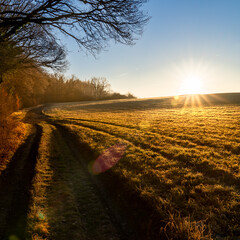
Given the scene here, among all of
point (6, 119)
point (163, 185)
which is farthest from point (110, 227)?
point (6, 119)

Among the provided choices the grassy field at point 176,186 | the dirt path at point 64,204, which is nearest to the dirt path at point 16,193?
the dirt path at point 64,204

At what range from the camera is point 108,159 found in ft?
25.0

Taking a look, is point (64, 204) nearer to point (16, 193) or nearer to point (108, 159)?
point (16, 193)

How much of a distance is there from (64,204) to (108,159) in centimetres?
321

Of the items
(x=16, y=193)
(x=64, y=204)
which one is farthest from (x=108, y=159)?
(x=16, y=193)

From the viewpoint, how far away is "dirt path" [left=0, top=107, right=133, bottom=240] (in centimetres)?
367

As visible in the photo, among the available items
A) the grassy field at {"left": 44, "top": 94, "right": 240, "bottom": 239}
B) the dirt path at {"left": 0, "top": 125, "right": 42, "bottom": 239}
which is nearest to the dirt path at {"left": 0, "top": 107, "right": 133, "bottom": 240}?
the dirt path at {"left": 0, "top": 125, "right": 42, "bottom": 239}

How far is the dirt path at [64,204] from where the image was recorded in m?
3.67

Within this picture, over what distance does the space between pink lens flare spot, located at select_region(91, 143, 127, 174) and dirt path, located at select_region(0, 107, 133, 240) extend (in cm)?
49

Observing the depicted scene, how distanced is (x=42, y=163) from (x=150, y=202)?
18.1 feet

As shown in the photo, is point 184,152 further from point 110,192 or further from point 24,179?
point 24,179

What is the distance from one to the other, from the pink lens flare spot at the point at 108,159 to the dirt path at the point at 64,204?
0.49 meters

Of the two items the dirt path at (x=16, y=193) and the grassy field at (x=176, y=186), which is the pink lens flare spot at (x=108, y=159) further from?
the dirt path at (x=16, y=193)

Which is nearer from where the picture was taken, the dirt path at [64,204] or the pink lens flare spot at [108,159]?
the dirt path at [64,204]
